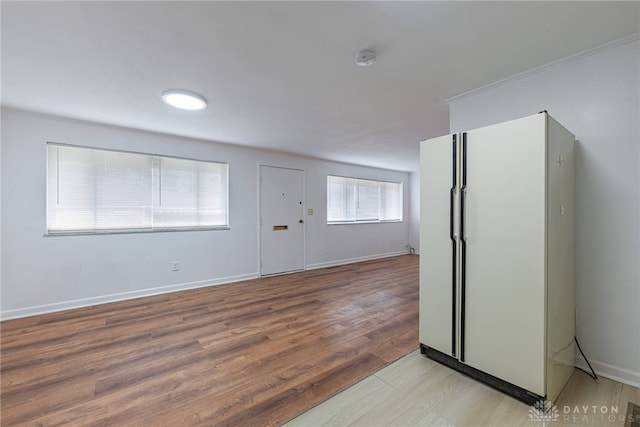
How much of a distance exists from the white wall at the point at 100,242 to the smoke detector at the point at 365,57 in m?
3.18

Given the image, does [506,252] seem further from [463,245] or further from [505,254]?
[463,245]

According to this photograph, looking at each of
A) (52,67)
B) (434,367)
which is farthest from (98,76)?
Answer: (434,367)

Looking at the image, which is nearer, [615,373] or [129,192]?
[615,373]

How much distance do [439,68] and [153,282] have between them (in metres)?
4.36

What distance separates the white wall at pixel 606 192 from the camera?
1.81 meters

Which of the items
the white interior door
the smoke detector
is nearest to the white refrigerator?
the smoke detector

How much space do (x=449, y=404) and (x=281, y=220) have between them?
4.01m

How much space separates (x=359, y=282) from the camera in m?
4.60

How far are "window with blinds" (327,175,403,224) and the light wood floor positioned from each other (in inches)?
168

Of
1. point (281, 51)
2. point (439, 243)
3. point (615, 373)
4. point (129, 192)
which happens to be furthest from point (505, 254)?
point (129, 192)

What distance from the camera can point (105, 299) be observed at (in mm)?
3547

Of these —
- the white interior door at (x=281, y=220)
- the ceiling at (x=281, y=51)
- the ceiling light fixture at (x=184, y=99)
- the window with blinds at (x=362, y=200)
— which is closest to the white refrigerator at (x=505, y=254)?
the ceiling at (x=281, y=51)

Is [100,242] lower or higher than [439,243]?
lower

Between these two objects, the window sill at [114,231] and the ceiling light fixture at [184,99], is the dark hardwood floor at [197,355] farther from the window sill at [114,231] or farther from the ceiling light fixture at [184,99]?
the ceiling light fixture at [184,99]
